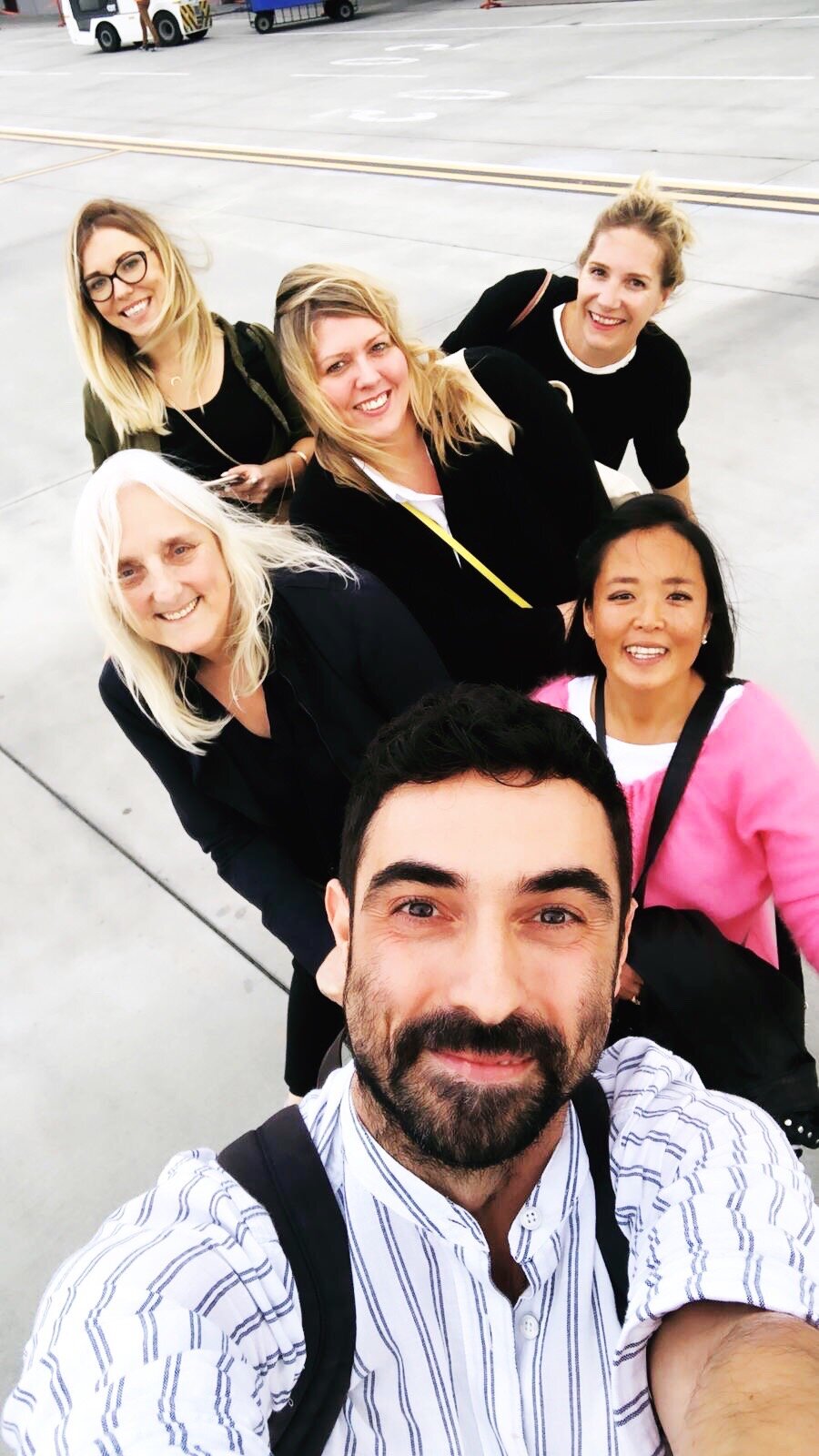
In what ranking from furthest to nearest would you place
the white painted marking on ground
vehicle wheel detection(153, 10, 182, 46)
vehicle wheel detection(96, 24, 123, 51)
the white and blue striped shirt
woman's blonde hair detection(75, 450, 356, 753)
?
1. vehicle wheel detection(96, 24, 123, 51)
2. vehicle wheel detection(153, 10, 182, 46)
3. the white painted marking on ground
4. woman's blonde hair detection(75, 450, 356, 753)
5. the white and blue striped shirt

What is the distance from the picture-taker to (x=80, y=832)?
3.09 meters

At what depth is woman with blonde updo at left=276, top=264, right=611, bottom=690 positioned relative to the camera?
2.15 meters

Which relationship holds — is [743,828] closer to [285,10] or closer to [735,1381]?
[735,1381]

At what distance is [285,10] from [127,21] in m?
3.14

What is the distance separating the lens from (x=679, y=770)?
154cm

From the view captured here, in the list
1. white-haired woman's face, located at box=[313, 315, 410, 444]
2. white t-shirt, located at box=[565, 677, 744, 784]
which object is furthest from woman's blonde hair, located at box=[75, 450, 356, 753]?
white t-shirt, located at box=[565, 677, 744, 784]

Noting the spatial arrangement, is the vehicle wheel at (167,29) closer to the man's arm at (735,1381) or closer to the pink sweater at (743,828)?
the pink sweater at (743,828)

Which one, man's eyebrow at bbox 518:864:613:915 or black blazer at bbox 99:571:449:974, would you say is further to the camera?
black blazer at bbox 99:571:449:974

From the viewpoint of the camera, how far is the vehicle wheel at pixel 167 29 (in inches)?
745

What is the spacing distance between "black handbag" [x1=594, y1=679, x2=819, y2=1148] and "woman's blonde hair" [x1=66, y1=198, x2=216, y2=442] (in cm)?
197

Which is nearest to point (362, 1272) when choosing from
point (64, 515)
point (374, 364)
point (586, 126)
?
point (374, 364)

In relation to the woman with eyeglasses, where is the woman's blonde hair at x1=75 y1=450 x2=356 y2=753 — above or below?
below

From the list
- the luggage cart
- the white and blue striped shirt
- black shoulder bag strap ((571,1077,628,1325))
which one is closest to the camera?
the white and blue striped shirt

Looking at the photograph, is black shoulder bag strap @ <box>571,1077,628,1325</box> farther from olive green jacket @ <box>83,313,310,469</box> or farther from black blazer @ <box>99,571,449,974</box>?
olive green jacket @ <box>83,313,310,469</box>
